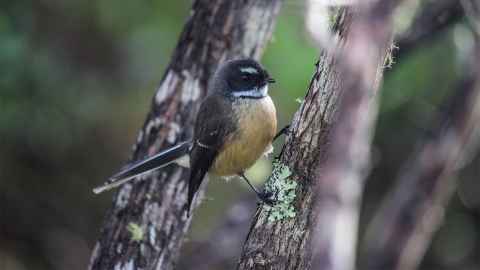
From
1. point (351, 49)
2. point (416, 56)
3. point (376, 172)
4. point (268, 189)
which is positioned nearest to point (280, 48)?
point (416, 56)

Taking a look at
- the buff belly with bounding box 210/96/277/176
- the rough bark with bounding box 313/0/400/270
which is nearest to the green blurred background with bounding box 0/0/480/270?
the buff belly with bounding box 210/96/277/176

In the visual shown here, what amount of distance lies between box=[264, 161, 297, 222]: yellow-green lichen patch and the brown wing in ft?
4.59

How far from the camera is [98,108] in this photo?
9164 millimetres

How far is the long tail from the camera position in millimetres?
6008

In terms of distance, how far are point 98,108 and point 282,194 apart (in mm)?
4953

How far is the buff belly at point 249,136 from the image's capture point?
5.88 meters

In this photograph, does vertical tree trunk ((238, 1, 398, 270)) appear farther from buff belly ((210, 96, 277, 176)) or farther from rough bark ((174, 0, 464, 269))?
rough bark ((174, 0, 464, 269))

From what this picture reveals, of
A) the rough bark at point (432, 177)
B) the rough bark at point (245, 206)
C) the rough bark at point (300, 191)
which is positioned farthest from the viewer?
the rough bark at point (245, 206)

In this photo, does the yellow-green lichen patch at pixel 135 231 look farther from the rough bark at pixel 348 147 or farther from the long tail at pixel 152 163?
the rough bark at pixel 348 147

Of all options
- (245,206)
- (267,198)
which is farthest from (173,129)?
(245,206)

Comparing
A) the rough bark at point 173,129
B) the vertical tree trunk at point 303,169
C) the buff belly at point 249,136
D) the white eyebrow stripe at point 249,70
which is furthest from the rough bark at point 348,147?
the rough bark at point 173,129

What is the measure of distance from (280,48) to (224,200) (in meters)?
2.46

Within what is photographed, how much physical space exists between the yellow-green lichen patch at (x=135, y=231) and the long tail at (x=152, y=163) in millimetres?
324

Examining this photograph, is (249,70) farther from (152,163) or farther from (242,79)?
(152,163)
